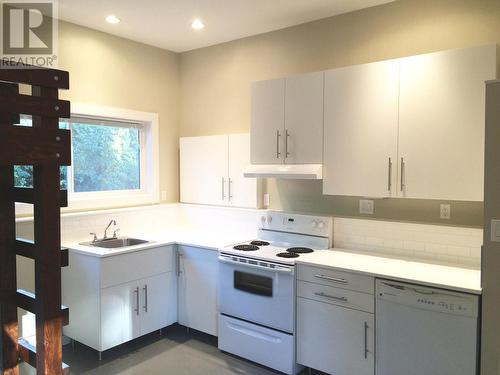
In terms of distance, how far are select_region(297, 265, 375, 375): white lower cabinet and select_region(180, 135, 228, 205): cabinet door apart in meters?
1.51

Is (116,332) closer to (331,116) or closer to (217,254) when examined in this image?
(217,254)

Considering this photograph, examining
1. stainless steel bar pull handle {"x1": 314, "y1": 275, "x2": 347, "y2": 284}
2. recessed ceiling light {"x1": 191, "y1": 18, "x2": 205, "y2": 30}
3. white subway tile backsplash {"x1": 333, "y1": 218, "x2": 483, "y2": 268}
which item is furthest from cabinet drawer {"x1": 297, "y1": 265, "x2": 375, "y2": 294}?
recessed ceiling light {"x1": 191, "y1": 18, "x2": 205, "y2": 30}

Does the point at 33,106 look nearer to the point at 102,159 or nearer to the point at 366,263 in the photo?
the point at 366,263

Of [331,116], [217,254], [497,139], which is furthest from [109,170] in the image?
[497,139]

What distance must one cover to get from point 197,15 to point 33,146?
251cm

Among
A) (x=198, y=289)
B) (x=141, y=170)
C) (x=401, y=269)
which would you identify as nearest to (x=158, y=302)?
(x=198, y=289)

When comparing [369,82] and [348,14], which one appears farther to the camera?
[348,14]

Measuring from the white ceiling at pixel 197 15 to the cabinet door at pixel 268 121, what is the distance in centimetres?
59

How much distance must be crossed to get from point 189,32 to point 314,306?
8.97 ft

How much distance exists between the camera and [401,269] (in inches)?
103

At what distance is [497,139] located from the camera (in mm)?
2045

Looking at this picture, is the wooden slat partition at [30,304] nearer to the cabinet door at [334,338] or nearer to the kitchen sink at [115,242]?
the cabinet door at [334,338]

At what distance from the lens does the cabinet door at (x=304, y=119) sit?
3133 mm

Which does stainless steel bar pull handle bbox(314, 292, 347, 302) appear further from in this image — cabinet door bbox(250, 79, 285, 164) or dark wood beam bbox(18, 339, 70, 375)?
dark wood beam bbox(18, 339, 70, 375)
